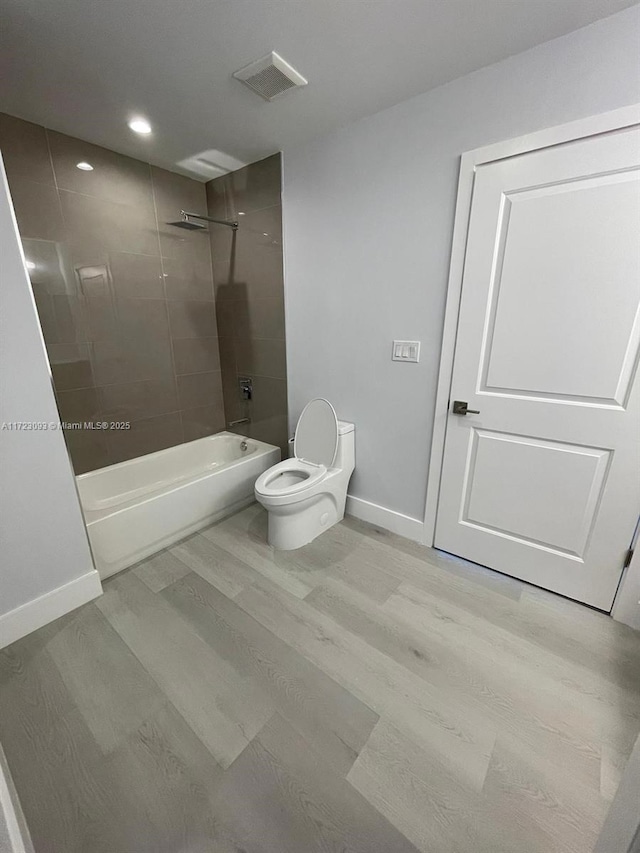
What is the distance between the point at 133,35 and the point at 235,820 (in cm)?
261

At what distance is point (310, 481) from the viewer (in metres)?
1.97

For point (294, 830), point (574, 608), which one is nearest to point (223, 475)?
point (294, 830)

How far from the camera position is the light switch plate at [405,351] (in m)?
1.86

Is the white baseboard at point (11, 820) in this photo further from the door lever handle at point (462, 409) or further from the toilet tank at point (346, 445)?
the door lever handle at point (462, 409)

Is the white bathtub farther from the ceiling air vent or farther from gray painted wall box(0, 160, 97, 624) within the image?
the ceiling air vent

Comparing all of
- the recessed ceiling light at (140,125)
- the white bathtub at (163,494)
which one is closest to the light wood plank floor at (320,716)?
the white bathtub at (163,494)

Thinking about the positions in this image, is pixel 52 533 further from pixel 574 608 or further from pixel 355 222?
pixel 574 608

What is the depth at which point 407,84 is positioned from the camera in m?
1.54

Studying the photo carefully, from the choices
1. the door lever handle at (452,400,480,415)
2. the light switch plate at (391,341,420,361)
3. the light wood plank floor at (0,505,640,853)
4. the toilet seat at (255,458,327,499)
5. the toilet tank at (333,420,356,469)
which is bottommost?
the light wood plank floor at (0,505,640,853)

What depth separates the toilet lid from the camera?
2.14 metres

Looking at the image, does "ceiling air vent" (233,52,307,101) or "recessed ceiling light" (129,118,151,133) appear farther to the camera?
"recessed ceiling light" (129,118,151,133)

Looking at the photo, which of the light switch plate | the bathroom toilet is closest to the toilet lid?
the bathroom toilet

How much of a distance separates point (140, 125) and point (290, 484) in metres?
2.17

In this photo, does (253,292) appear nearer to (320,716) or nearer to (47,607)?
(47,607)
